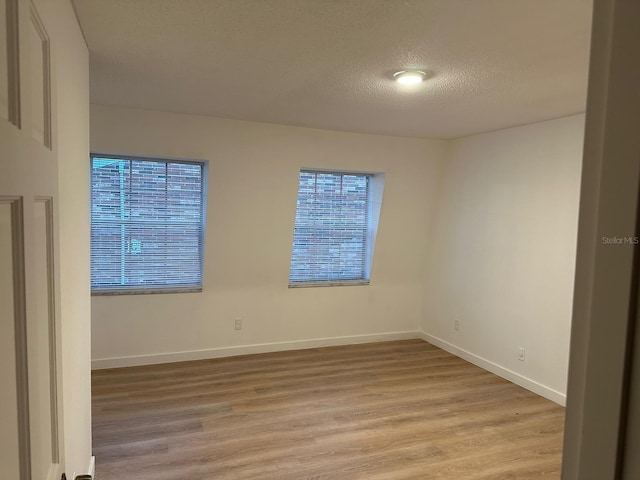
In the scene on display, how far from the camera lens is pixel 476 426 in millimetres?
3129

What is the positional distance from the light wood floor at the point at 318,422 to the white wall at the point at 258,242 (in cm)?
35

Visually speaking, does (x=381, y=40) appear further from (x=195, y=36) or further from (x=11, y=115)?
(x=11, y=115)

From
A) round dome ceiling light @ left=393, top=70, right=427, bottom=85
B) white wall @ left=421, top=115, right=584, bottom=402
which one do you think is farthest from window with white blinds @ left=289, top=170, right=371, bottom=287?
round dome ceiling light @ left=393, top=70, right=427, bottom=85

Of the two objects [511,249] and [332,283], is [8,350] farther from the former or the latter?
[332,283]

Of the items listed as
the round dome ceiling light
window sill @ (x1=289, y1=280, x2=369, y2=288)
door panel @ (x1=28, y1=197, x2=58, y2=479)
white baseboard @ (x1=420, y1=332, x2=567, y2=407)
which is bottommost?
white baseboard @ (x1=420, y1=332, x2=567, y2=407)

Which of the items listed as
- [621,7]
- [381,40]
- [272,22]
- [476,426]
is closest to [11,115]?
[621,7]

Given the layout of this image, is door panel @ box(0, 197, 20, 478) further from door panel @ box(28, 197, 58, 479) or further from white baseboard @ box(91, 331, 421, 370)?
white baseboard @ box(91, 331, 421, 370)

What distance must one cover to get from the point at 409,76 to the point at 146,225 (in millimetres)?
2833

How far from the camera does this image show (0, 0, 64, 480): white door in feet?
2.03

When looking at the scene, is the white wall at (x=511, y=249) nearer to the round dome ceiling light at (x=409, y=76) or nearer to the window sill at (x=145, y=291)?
the round dome ceiling light at (x=409, y=76)

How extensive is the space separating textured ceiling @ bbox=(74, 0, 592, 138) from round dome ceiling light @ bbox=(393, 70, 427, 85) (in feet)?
0.18

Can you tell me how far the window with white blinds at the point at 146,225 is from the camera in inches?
153

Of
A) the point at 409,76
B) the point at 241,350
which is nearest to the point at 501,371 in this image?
the point at 241,350

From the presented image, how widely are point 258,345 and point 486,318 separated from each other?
240cm
